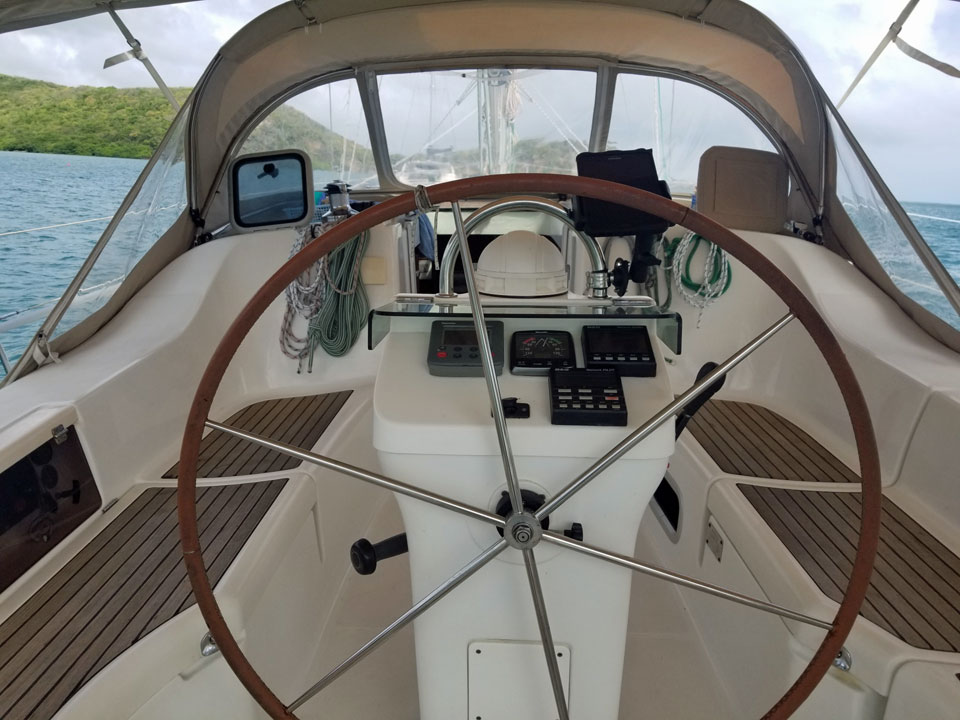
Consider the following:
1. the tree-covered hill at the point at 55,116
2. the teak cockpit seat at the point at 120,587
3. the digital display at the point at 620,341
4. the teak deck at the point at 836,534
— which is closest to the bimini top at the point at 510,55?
the teak deck at the point at 836,534

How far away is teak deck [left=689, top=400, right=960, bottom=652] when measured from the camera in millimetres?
1004

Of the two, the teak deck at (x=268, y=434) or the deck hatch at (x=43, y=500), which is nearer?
the deck hatch at (x=43, y=500)

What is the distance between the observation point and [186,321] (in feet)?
6.16

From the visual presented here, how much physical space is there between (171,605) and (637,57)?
2666 mm

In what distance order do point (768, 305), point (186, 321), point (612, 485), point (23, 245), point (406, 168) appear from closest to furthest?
point (612, 485)
point (186, 321)
point (768, 305)
point (406, 168)
point (23, 245)

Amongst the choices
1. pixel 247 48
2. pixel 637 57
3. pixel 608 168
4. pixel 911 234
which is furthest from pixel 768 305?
pixel 247 48

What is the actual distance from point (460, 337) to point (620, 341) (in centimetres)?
23

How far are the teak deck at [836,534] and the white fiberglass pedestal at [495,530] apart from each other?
479mm

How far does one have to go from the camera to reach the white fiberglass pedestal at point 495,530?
0.79 meters

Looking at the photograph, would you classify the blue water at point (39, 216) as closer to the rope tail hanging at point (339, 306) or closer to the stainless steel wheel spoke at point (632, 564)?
the rope tail hanging at point (339, 306)

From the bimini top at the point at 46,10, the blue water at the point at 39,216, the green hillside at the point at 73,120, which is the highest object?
the green hillside at the point at 73,120

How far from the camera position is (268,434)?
182 cm

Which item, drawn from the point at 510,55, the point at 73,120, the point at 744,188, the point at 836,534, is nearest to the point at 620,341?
the point at 836,534

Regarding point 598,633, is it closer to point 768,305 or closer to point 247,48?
point 768,305
